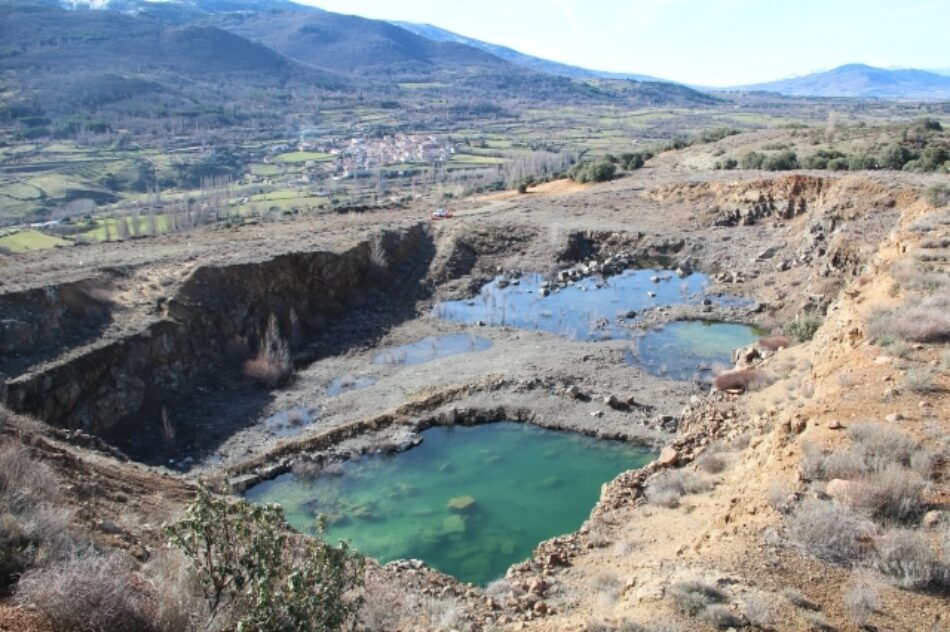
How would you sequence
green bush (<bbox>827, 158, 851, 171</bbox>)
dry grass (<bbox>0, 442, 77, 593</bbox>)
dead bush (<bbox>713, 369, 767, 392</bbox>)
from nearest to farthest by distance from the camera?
dry grass (<bbox>0, 442, 77, 593</bbox>), dead bush (<bbox>713, 369, 767, 392</bbox>), green bush (<bbox>827, 158, 851, 171</bbox>)

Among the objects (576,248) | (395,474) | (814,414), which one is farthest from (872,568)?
(576,248)

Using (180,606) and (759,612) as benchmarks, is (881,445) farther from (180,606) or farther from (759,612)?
(180,606)

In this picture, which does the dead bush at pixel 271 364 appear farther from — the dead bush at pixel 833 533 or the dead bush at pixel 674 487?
the dead bush at pixel 833 533

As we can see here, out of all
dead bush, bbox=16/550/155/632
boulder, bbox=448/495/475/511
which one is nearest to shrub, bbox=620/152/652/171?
boulder, bbox=448/495/475/511

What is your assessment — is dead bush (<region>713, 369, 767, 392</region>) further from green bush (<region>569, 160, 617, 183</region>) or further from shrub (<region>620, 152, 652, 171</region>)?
shrub (<region>620, 152, 652, 171</region>)

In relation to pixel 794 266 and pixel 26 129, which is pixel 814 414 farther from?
pixel 26 129

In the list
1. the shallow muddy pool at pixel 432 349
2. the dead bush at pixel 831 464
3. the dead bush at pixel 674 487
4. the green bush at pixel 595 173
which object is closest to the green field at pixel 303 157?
the green bush at pixel 595 173

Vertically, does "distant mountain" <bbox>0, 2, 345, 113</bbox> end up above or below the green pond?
above
